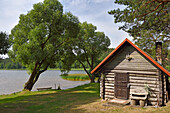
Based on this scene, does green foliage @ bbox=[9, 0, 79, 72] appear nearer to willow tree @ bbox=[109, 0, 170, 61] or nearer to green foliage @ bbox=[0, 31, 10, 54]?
green foliage @ bbox=[0, 31, 10, 54]

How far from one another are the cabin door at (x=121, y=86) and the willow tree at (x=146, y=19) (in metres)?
8.15

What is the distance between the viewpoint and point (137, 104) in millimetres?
12961

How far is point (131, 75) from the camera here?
13633 mm

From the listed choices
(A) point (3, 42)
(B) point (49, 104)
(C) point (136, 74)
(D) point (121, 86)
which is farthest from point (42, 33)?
(C) point (136, 74)

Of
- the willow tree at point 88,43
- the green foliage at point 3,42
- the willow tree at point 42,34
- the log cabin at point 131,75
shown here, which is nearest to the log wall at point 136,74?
the log cabin at point 131,75

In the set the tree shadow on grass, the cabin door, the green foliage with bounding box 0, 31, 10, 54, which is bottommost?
the tree shadow on grass

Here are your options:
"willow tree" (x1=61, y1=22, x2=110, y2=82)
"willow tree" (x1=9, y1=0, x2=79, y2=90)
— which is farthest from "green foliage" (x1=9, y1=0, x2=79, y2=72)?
"willow tree" (x1=61, y1=22, x2=110, y2=82)

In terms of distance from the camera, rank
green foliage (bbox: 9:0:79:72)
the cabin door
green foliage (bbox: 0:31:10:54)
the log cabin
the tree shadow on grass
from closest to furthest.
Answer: the log cabin → the tree shadow on grass → the cabin door → green foliage (bbox: 0:31:10:54) → green foliage (bbox: 9:0:79:72)

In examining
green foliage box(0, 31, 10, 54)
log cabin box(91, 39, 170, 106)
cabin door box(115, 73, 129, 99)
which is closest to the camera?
log cabin box(91, 39, 170, 106)

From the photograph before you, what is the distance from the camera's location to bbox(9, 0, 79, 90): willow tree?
22.7 metres

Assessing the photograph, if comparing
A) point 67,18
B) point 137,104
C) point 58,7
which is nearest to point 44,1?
point 58,7

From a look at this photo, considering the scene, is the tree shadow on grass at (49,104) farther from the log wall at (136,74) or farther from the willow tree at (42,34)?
the willow tree at (42,34)

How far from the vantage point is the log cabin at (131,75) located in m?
12.4

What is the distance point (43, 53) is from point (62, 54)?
574 centimetres
